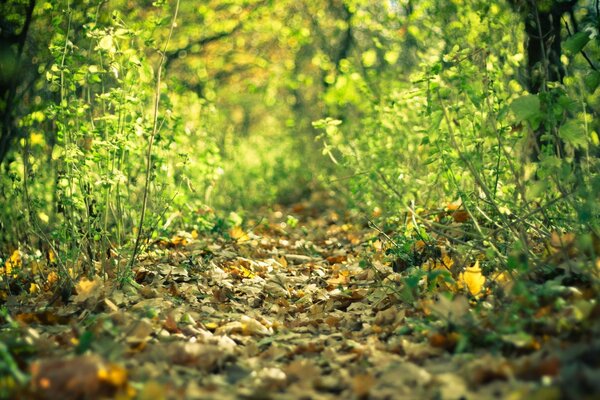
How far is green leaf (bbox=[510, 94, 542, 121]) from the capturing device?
117 inches

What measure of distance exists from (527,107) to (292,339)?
1572mm

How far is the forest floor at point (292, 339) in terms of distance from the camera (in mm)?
2189

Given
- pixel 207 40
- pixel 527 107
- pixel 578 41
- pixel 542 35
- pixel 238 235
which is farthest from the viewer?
pixel 207 40

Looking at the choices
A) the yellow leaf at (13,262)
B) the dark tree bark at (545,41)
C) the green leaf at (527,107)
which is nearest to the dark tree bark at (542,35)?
the dark tree bark at (545,41)

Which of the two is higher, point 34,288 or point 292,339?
point 34,288

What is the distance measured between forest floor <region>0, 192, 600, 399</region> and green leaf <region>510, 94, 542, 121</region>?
818 mm

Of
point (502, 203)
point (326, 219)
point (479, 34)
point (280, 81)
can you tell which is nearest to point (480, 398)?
point (502, 203)

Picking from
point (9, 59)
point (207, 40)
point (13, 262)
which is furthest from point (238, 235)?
point (207, 40)

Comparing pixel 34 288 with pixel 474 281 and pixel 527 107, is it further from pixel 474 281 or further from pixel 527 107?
pixel 527 107

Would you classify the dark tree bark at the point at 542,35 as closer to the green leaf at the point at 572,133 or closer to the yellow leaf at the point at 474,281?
the green leaf at the point at 572,133

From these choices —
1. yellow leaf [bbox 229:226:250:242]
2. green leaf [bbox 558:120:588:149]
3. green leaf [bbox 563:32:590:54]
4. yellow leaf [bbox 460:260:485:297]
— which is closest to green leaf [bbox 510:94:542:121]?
green leaf [bbox 558:120:588:149]

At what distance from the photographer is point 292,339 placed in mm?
3225

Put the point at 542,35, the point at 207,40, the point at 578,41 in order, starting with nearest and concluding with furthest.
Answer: the point at 578,41, the point at 542,35, the point at 207,40

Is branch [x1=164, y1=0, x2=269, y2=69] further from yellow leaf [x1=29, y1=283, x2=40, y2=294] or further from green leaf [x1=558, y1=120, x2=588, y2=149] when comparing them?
green leaf [x1=558, y1=120, x2=588, y2=149]
